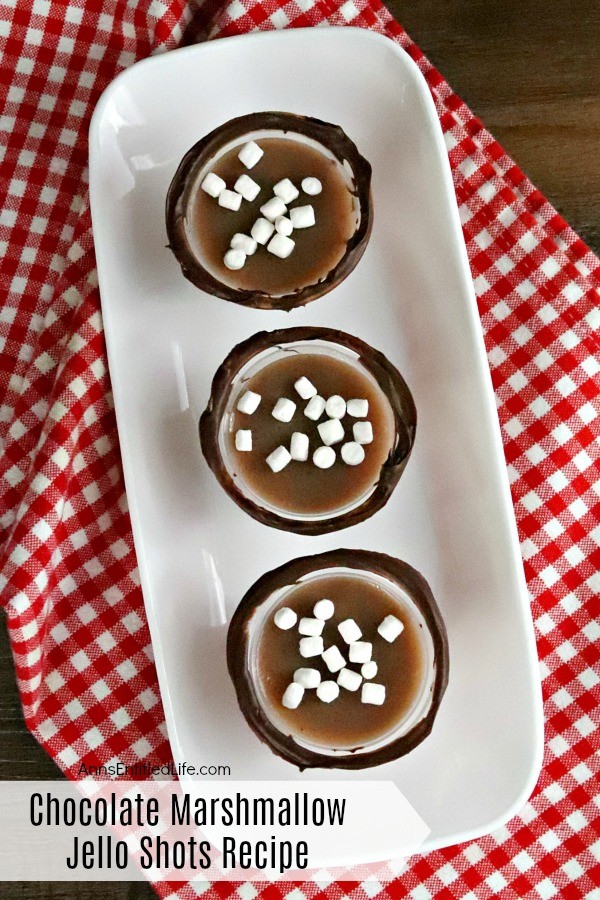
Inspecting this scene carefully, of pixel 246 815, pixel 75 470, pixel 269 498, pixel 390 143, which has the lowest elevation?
pixel 246 815

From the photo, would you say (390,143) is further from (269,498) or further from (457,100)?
(269,498)

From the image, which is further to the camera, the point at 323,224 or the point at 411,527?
the point at 411,527

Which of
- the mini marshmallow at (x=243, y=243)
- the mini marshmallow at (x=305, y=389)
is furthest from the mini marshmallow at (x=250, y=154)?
the mini marshmallow at (x=305, y=389)

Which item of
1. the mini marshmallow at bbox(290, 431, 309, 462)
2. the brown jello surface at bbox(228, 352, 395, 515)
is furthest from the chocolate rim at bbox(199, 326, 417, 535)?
the mini marshmallow at bbox(290, 431, 309, 462)

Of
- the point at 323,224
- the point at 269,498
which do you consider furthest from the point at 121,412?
the point at 323,224

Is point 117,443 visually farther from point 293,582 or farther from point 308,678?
point 308,678

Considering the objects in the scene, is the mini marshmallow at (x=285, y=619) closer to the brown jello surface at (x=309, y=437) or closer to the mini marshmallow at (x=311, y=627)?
the mini marshmallow at (x=311, y=627)

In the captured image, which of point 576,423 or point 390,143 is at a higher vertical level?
point 390,143

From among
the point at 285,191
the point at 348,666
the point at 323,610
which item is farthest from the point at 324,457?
the point at 285,191
